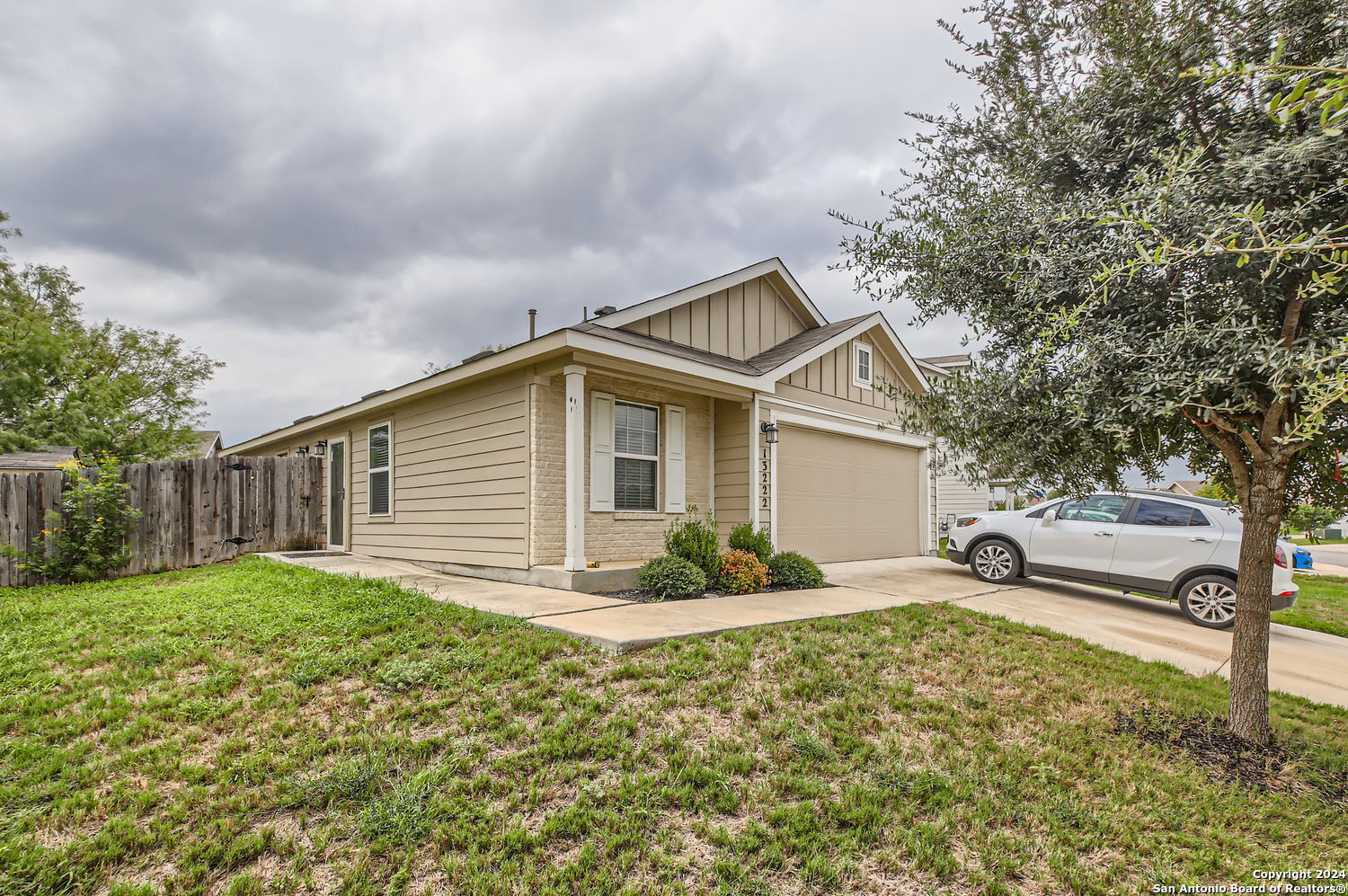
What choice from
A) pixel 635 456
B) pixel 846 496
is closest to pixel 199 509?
pixel 635 456

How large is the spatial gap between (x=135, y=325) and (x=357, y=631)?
25214mm

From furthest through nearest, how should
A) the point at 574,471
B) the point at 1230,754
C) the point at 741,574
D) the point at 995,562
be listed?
the point at 995,562 → the point at 741,574 → the point at 574,471 → the point at 1230,754

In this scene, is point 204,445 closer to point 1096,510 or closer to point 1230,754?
point 1096,510

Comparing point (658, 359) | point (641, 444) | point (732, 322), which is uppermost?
point (732, 322)

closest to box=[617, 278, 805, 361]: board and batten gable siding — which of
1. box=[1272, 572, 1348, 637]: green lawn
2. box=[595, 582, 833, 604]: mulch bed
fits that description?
box=[595, 582, 833, 604]: mulch bed

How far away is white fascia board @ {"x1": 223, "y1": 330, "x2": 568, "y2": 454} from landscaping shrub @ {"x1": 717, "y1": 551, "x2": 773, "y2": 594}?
10.7 ft

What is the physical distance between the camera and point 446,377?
8414 mm

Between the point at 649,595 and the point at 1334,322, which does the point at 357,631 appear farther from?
the point at 1334,322

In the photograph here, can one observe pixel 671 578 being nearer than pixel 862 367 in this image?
Yes

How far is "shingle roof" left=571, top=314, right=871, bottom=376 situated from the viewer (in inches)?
301

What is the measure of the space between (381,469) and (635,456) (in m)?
4.80

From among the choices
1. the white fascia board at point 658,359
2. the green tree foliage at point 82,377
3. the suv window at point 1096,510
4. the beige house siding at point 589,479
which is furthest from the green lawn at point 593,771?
the green tree foliage at point 82,377

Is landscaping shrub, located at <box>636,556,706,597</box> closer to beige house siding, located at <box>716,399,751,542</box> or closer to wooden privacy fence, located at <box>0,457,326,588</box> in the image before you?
beige house siding, located at <box>716,399,751,542</box>

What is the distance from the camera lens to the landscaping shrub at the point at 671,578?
22.6 ft
